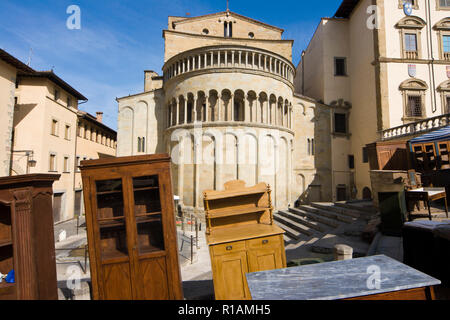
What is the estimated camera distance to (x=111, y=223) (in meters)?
5.08

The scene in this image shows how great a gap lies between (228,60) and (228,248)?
18955mm

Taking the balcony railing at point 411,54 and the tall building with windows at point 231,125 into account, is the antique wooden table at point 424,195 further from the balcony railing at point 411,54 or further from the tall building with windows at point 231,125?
the balcony railing at point 411,54

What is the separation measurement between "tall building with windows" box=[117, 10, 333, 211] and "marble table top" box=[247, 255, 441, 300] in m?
16.6

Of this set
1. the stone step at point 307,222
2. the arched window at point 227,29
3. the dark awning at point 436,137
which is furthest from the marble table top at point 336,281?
the arched window at point 227,29

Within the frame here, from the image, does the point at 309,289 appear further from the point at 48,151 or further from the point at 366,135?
the point at 366,135

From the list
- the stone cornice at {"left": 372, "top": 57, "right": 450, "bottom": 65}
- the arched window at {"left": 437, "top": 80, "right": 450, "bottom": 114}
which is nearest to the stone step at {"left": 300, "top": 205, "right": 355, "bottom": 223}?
the stone cornice at {"left": 372, "top": 57, "right": 450, "bottom": 65}

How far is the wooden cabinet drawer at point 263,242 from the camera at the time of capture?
5258mm

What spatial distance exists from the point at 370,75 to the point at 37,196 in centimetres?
2616

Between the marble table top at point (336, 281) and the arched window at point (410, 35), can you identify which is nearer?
the marble table top at point (336, 281)

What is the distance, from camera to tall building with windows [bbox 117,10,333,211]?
19953mm

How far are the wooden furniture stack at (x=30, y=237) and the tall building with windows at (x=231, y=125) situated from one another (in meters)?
14.8

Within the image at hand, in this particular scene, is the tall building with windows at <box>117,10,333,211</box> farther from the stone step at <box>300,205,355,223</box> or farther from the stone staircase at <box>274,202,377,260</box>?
the stone staircase at <box>274,202,377,260</box>

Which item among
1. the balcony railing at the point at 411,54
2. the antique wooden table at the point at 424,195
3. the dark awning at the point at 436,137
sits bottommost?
the antique wooden table at the point at 424,195

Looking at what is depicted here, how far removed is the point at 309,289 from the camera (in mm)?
2459
